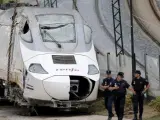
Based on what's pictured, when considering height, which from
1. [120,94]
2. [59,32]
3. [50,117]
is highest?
[59,32]

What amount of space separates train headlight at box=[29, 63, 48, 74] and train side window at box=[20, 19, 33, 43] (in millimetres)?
1089

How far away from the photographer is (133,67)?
20.9 m

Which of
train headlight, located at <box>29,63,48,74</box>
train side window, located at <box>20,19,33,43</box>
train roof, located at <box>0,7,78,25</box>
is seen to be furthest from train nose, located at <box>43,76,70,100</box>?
train roof, located at <box>0,7,78,25</box>

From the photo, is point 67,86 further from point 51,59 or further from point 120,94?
point 120,94

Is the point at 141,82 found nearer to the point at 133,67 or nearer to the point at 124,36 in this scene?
the point at 133,67

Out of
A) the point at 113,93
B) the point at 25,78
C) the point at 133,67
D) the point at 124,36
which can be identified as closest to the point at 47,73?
the point at 25,78

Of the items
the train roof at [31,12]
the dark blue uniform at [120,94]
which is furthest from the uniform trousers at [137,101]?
the train roof at [31,12]

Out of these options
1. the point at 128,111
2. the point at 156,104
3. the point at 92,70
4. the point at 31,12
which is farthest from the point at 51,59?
the point at 156,104

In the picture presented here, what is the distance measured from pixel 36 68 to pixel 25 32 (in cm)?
210

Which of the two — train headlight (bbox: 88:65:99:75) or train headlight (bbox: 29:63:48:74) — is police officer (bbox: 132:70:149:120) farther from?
train headlight (bbox: 29:63:48:74)

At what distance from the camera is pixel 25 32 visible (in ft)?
66.3

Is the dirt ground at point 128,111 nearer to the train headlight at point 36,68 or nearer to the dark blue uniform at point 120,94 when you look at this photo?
the dark blue uniform at point 120,94

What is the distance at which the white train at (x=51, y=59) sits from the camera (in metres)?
18.3

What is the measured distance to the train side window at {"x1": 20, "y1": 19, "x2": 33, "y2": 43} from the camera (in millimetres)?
19594
